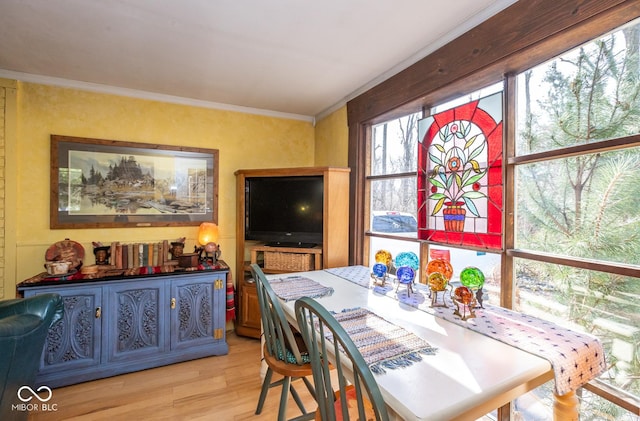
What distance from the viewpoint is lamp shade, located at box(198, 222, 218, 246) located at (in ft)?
9.13

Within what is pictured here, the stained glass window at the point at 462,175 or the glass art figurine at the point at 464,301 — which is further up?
the stained glass window at the point at 462,175

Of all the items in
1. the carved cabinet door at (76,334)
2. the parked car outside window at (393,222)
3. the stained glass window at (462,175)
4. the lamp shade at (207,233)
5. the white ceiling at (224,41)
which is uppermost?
the white ceiling at (224,41)

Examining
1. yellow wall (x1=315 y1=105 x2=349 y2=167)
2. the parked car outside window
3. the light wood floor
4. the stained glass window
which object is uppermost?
yellow wall (x1=315 y1=105 x2=349 y2=167)

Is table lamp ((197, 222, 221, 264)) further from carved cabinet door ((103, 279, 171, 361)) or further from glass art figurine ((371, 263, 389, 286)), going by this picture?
glass art figurine ((371, 263, 389, 286))

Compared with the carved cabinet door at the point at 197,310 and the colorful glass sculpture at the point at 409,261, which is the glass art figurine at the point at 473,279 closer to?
the colorful glass sculpture at the point at 409,261

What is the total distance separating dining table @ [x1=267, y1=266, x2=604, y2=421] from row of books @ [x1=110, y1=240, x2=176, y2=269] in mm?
2028

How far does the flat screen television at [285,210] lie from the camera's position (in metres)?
2.76

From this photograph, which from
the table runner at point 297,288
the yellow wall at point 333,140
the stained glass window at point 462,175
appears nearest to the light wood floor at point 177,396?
the table runner at point 297,288

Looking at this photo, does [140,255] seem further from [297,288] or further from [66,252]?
[297,288]

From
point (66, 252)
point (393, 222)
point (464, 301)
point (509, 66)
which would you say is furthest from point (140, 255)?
point (509, 66)

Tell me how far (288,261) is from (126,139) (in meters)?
1.89

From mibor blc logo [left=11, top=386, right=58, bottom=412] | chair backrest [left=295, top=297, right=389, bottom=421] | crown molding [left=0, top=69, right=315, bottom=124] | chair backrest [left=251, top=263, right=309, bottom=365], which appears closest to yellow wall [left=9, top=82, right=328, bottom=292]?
crown molding [left=0, top=69, right=315, bottom=124]

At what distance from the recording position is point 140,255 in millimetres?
2652

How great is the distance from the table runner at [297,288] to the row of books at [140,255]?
1.36m
